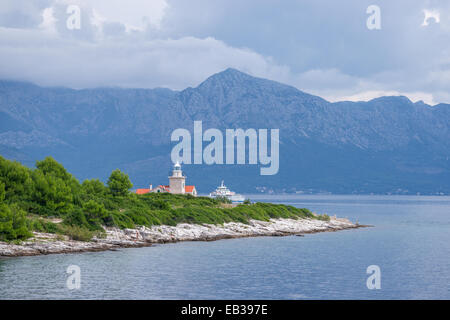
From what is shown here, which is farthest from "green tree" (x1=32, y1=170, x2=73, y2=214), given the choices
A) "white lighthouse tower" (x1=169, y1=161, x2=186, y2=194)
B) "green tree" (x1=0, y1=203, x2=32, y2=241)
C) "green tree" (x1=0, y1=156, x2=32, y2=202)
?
"white lighthouse tower" (x1=169, y1=161, x2=186, y2=194)

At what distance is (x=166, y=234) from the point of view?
68375 millimetres

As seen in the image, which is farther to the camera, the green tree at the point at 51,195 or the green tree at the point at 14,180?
the green tree at the point at 14,180

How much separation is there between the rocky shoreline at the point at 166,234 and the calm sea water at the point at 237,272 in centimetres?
199

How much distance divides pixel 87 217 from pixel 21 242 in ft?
33.7

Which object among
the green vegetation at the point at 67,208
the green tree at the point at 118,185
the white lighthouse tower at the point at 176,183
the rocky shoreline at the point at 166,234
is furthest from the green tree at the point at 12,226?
the white lighthouse tower at the point at 176,183

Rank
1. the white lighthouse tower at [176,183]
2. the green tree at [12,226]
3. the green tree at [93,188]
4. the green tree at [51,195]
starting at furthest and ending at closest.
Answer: the white lighthouse tower at [176,183]
the green tree at [93,188]
the green tree at [51,195]
the green tree at [12,226]

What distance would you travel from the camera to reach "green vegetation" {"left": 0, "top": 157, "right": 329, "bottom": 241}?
55.8m

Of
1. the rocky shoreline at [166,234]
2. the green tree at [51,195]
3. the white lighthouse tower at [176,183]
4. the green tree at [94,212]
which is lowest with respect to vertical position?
the rocky shoreline at [166,234]

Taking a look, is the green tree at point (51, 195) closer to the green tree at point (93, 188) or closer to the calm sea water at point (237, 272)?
the calm sea water at point (237, 272)

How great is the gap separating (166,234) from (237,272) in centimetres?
2343

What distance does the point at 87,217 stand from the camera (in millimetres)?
61000

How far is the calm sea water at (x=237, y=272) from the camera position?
3741 cm

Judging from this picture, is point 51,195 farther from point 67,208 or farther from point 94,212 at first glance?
point 94,212
